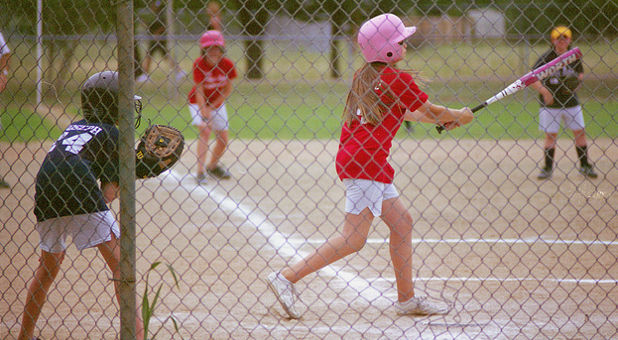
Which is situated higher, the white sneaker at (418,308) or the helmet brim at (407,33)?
the helmet brim at (407,33)

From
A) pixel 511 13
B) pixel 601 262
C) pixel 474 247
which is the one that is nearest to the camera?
pixel 601 262

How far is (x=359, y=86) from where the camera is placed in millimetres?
4094

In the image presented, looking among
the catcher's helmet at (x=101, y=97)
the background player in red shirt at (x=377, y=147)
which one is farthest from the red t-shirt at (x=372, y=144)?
the catcher's helmet at (x=101, y=97)

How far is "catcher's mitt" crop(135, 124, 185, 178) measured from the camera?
145 inches

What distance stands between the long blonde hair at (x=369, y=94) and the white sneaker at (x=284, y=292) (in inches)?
45.1

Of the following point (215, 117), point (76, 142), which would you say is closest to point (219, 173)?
point (215, 117)

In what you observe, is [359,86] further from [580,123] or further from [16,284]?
[580,123]

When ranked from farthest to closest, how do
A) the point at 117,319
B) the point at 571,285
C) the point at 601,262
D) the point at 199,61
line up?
1. the point at 199,61
2. the point at 601,262
3. the point at 571,285
4. the point at 117,319

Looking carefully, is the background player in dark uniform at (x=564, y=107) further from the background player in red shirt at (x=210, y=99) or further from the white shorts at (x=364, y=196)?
the white shorts at (x=364, y=196)

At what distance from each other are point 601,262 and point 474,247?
1.03 metres

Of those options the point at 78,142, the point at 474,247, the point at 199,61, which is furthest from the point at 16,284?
the point at 199,61

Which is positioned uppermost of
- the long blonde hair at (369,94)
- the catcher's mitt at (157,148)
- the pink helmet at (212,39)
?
the pink helmet at (212,39)

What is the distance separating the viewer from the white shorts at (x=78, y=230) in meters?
3.65

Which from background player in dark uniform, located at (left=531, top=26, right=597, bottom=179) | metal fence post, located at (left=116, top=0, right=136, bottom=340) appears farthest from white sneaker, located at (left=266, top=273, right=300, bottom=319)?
background player in dark uniform, located at (left=531, top=26, right=597, bottom=179)
